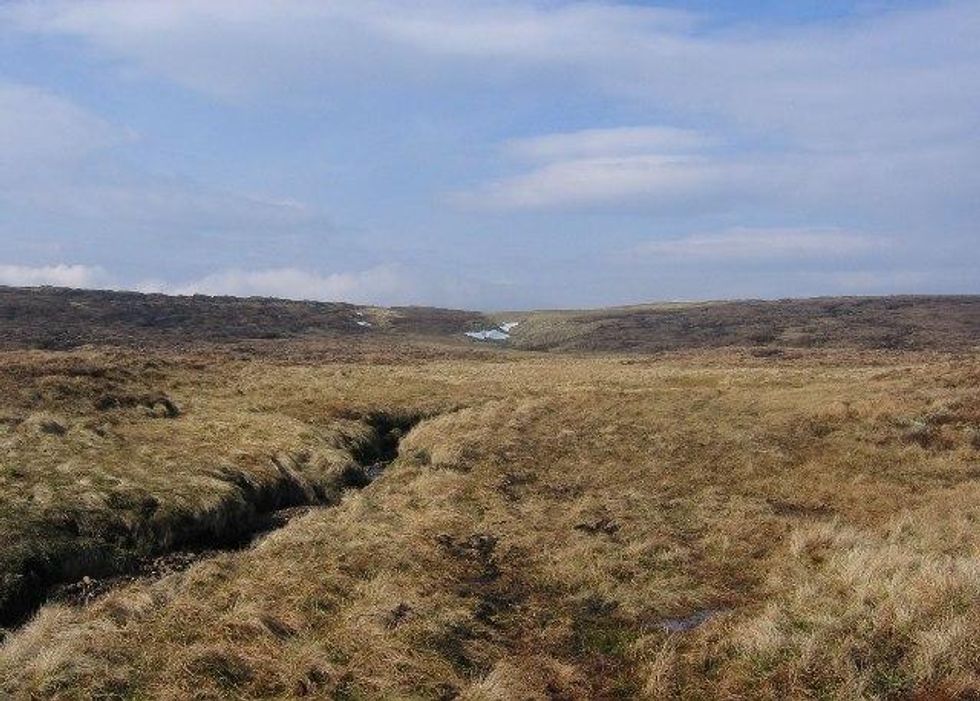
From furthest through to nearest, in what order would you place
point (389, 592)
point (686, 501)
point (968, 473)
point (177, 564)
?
point (968, 473) < point (686, 501) < point (177, 564) < point (389, 592)

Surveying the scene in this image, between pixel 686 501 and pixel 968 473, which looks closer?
pixel 686 501

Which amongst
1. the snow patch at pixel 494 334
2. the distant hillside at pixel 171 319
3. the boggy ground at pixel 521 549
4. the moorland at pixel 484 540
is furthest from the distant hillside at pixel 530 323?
the boggy ground at pixel 521 549

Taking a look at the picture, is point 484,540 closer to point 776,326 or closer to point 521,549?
point 521,549

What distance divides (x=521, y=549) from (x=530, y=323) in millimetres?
124063

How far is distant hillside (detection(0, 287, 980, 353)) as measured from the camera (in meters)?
92.9

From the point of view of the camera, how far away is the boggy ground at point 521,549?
9367mm

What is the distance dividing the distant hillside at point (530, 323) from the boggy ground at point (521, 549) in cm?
5347

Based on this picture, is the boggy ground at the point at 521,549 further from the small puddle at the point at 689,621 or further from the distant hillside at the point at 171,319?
the distant hillside at the point at 171,319

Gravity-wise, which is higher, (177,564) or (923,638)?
(923,638)

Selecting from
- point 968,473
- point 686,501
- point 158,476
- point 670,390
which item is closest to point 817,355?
point 670,390

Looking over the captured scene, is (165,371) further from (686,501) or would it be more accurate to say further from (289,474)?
(686,501)

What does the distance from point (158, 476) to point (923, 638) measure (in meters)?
15.4

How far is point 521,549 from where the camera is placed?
586 inches

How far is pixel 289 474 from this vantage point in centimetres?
2125
